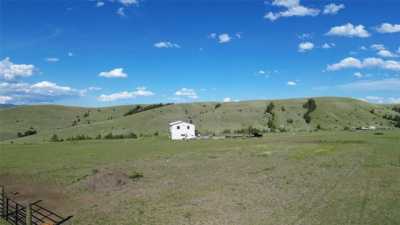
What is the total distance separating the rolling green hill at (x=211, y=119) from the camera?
99.4 metres

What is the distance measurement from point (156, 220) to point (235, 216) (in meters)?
3.49

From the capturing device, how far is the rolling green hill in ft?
326

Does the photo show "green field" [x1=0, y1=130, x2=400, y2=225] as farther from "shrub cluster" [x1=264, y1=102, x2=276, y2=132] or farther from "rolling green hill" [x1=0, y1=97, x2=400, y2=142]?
"shrub cluster" [x1=264, y1=102, x2=276, y2=132]

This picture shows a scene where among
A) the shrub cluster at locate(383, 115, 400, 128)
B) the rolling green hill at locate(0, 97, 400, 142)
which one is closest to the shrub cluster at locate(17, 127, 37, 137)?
the rolling green hill at locate(0, 97, 400, 142)

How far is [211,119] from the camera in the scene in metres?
109

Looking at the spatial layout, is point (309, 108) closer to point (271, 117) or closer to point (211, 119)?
point (271, 117)

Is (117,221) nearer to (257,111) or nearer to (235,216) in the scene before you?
(235,216)

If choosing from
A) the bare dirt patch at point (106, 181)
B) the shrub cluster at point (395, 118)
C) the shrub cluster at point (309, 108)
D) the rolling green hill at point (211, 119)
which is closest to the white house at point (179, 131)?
the rolling green hill at point (211, 119)

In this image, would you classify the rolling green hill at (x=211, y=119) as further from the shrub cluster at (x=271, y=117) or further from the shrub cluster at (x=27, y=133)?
the shrub cluster at (x=27, y=133)

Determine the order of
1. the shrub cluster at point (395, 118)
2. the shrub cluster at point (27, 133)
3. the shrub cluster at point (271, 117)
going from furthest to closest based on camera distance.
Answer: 1. the shrub cluster at point (27, 133)
2. the shrub cluster at point (271, 117)
3. the shrub cluster at point (395, 118)

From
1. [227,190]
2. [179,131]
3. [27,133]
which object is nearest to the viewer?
[227,190]

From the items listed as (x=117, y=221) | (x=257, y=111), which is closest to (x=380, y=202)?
(x=117, y=221)

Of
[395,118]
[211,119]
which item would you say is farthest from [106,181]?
[395,118]

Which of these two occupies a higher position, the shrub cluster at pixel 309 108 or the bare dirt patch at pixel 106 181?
the shrub cluster at pixel 309 108
